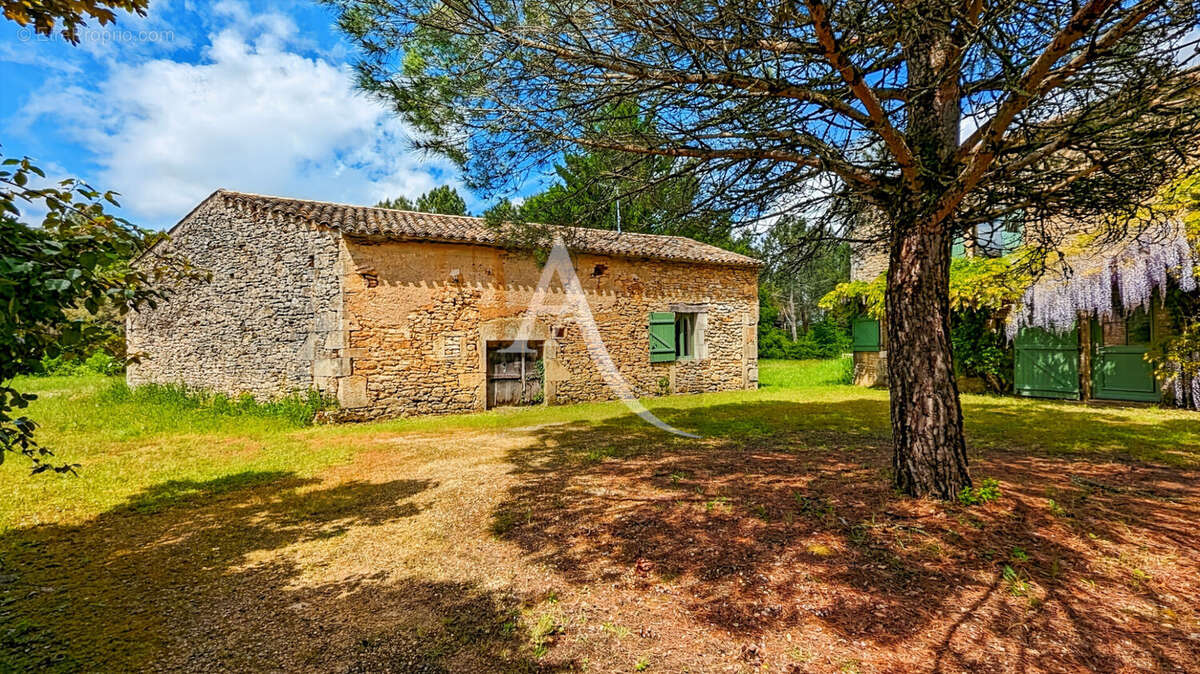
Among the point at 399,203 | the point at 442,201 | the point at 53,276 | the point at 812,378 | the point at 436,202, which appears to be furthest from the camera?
the point at 399,203

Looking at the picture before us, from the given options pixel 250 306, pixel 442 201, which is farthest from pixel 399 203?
pixel 250 306

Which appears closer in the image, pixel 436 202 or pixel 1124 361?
pixel 1124 361

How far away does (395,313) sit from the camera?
844cm

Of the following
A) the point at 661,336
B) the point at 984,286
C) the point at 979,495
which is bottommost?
the point at 979,495

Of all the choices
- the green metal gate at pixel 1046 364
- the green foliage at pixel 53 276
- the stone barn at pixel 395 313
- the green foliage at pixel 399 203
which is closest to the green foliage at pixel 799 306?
the stone barn at pixel 395 313

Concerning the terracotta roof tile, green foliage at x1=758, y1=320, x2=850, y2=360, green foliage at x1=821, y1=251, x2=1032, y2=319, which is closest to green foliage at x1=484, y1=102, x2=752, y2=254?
the terracotta roof tile

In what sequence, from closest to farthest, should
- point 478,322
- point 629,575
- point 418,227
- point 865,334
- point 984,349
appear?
point 629,575, point 418,227, point 478,322, point 984,349, point 865,334

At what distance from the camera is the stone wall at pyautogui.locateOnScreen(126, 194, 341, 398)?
325 inches

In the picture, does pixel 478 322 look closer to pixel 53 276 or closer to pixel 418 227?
pixel 418 227

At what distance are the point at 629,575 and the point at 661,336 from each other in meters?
8.52

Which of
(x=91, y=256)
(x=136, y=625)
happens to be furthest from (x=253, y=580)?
(x=91, y=256)

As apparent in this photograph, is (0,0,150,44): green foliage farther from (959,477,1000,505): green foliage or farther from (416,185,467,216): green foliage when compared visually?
(416,185,467,216): green foliage

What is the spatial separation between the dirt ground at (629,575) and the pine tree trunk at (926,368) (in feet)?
0.89

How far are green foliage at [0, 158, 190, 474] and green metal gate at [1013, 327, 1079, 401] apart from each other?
1268 cm
